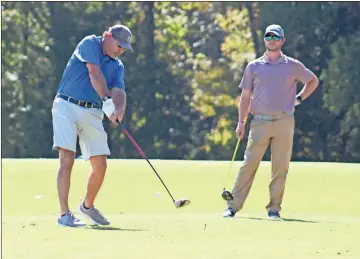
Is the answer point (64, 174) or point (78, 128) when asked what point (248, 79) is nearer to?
point (78, 128)

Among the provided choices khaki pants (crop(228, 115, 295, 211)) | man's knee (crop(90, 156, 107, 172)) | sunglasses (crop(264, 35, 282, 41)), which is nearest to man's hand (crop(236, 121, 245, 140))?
khaki pants (crop(228, 115, 295, 211))

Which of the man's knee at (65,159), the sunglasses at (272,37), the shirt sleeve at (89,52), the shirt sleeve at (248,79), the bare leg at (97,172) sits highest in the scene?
the shirt sleeve at (89,52)

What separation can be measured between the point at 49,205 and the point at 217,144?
33.2 m

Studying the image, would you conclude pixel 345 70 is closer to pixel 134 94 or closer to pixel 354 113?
pixel 354 113

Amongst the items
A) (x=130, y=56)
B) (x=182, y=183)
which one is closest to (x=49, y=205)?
(x=182, y=183)

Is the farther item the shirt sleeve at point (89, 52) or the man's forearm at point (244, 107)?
the man's forearm at point (244, 107)

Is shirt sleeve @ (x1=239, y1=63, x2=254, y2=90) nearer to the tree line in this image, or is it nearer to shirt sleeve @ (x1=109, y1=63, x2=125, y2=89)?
shirt sleeve @ (x1=109, y1=63, x2=125, y2=89)

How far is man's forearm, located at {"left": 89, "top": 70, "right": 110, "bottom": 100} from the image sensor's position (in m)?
8.81

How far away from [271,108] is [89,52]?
211 cm

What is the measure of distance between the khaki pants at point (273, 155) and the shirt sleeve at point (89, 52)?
82.1 inches

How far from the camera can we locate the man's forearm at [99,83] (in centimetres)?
881

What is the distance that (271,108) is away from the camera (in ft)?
33.9

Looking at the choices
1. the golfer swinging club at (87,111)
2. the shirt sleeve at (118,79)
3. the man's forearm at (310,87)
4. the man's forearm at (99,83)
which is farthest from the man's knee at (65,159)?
the man's forearm at (310,87)

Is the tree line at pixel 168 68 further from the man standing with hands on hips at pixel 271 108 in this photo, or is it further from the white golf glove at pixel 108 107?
the white golf glove at pixel 108 107
